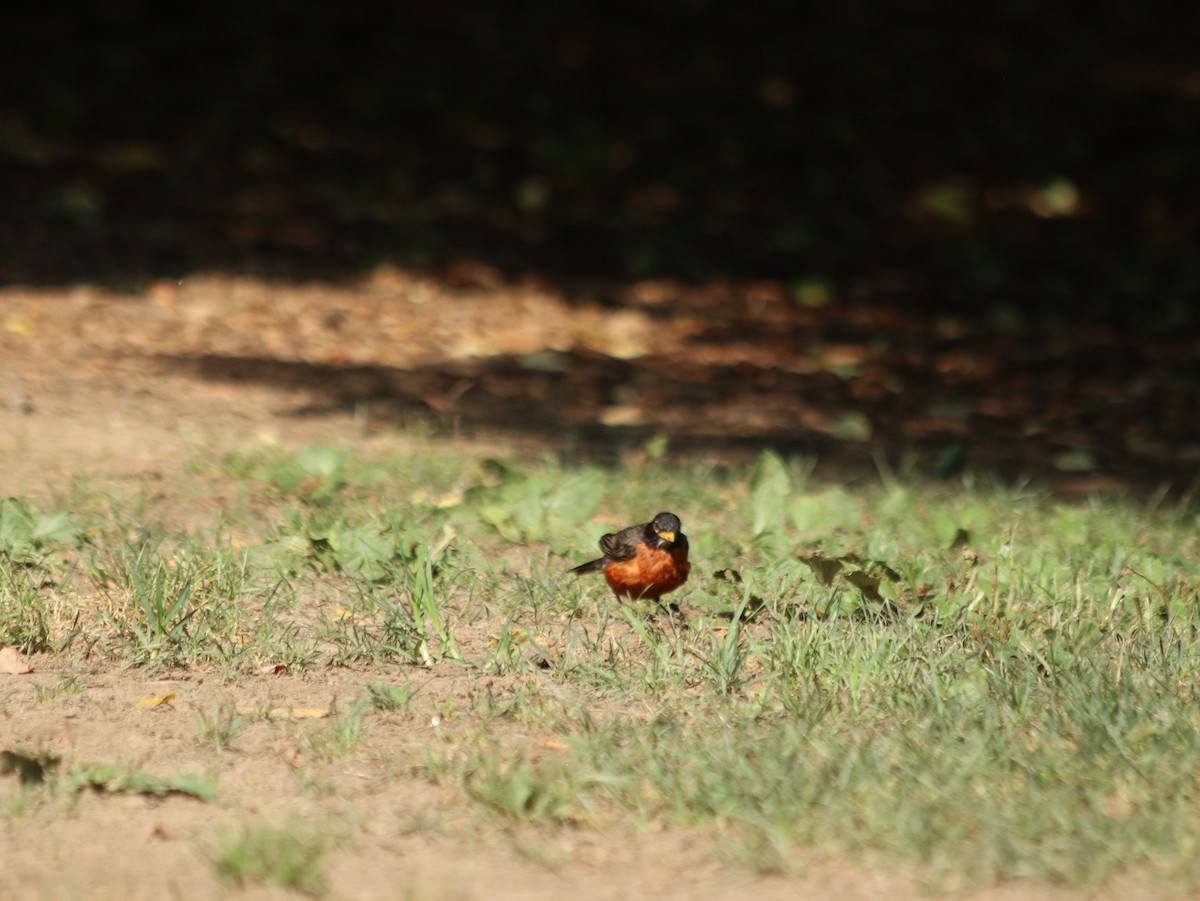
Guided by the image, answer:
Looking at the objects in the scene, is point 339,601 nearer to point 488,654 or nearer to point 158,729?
point 488,654

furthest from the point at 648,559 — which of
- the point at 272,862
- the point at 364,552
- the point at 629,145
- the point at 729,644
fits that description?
the point at 629,145

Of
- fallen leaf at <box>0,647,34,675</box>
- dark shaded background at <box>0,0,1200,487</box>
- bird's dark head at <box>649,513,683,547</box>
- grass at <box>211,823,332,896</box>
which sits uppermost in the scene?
dark shaded background at <box>0,0,1200,487</box>

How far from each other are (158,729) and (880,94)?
1104 centimetres

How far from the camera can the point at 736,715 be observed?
3.56m

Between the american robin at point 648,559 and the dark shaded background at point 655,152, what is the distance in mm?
4244

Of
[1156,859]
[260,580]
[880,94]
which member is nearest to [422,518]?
[260,580]

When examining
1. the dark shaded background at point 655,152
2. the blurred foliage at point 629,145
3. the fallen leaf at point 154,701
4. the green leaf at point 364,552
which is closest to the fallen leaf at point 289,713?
the fallen leaf at point 154,701

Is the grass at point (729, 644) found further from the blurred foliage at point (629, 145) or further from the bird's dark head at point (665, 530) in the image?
the blurred foliage at point (629, 145)

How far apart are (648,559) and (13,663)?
1664mm

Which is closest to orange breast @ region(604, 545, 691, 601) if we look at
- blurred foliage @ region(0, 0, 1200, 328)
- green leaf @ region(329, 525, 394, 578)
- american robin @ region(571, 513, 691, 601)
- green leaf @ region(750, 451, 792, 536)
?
american robin @ region(571, 513, 691, 601)

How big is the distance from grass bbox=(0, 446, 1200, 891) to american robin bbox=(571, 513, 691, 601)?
5.6 inches

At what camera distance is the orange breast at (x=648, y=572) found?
4148mm

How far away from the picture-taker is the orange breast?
4.15 m

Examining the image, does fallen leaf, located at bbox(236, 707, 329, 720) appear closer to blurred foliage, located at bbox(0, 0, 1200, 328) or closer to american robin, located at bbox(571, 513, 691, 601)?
american robin, located at bbox(571, 513, 691, 601)
